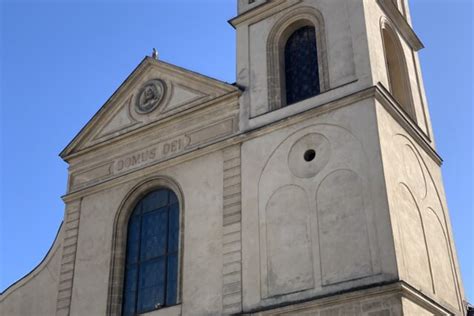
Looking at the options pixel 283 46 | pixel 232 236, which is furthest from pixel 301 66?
pixel 232 236

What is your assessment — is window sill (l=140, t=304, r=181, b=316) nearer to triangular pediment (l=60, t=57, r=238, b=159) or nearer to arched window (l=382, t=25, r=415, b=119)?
triangular pediment (l=60, t=57, r=238, b=159)

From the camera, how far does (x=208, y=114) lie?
651 inches

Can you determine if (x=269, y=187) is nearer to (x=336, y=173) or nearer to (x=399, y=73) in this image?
(x=336, y=173)

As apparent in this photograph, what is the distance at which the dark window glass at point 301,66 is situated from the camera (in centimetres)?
1563

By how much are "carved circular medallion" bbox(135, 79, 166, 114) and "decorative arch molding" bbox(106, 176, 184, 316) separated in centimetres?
226

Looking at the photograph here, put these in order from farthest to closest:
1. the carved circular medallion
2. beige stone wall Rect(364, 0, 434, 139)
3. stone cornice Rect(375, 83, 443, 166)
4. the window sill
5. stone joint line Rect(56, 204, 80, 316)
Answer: the carved circular medallion, stone joint line Rect(56, 204, 80, 316), beige stone wall Rect(364, 0, 434, 139), the window sill, stone cornice Rect(375, 83, 443, 166)

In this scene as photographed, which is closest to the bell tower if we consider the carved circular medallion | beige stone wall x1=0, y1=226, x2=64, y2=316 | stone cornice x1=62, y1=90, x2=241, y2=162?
stone cornice x1=62, y1=90, x2=241, y2=162

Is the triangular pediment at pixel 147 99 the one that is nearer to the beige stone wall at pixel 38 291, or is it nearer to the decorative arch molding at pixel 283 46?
the decorative arch molding at pixel 283 46

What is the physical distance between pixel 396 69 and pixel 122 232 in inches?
321

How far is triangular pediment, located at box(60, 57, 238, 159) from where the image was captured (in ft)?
56.0

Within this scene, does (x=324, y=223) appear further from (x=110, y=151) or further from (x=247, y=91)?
(x=110, y=151)

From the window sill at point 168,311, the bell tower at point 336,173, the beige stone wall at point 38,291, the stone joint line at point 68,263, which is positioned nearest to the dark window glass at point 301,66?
the bell tower at point 336,173

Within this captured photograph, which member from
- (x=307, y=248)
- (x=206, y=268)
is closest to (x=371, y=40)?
(x=307, y=248)

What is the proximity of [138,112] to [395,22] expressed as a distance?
7201 millimetres
